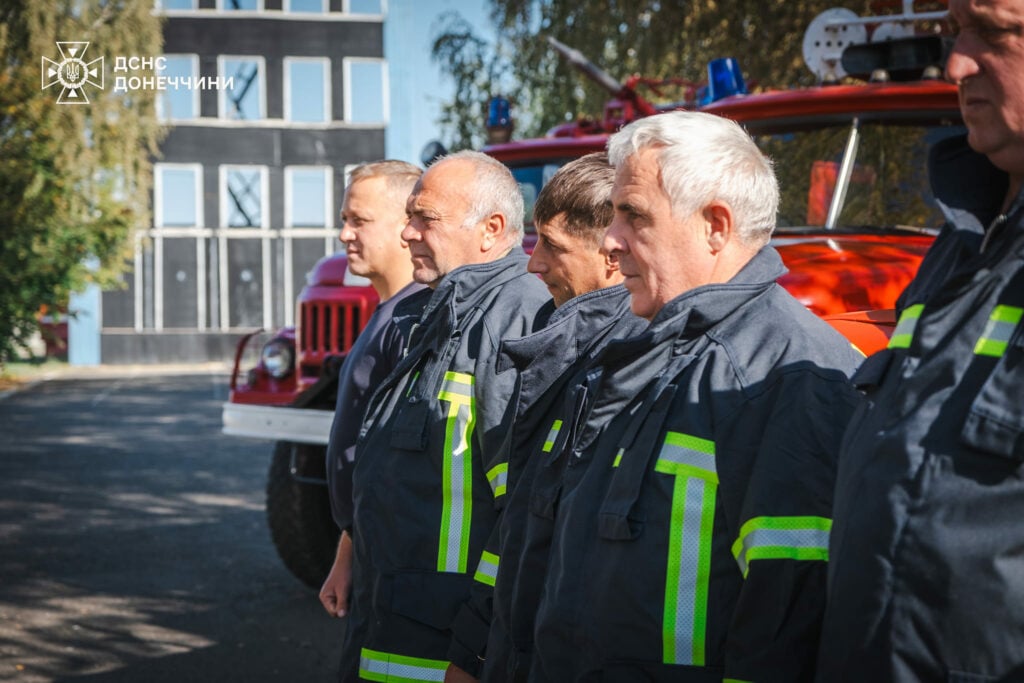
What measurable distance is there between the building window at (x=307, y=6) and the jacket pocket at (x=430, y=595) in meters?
33.3

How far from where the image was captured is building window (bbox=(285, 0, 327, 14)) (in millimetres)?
34656

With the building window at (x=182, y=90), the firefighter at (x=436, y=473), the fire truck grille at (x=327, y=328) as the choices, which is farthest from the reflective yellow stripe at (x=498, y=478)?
the building window at (x=182, y=90)

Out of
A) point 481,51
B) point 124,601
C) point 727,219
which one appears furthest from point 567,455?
point 481,51

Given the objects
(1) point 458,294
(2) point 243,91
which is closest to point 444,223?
(1) point 458,294

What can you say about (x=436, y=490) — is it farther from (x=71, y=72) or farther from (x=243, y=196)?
(x=243, y=196)

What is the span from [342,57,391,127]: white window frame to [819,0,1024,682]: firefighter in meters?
34.2

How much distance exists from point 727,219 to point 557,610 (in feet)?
2.36

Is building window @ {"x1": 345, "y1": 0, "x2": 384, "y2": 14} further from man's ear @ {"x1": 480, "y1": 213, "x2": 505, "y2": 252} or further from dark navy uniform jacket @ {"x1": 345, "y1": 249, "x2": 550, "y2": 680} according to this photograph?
dark navy uniform jacket @ {"x1": 345, "y1": 249, "x2": 550, "y2": 680}

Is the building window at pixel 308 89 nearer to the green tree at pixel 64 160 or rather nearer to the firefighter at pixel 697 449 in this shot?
the green tree at pixel 64 160

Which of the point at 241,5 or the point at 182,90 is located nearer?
the point at 241,5

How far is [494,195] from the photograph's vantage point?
341 cm

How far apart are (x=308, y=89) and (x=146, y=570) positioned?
2889 cm

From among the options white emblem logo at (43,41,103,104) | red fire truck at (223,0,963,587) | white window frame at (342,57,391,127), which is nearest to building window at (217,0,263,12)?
white window frame at (342,57,391,127)

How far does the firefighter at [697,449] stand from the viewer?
6.34ft
